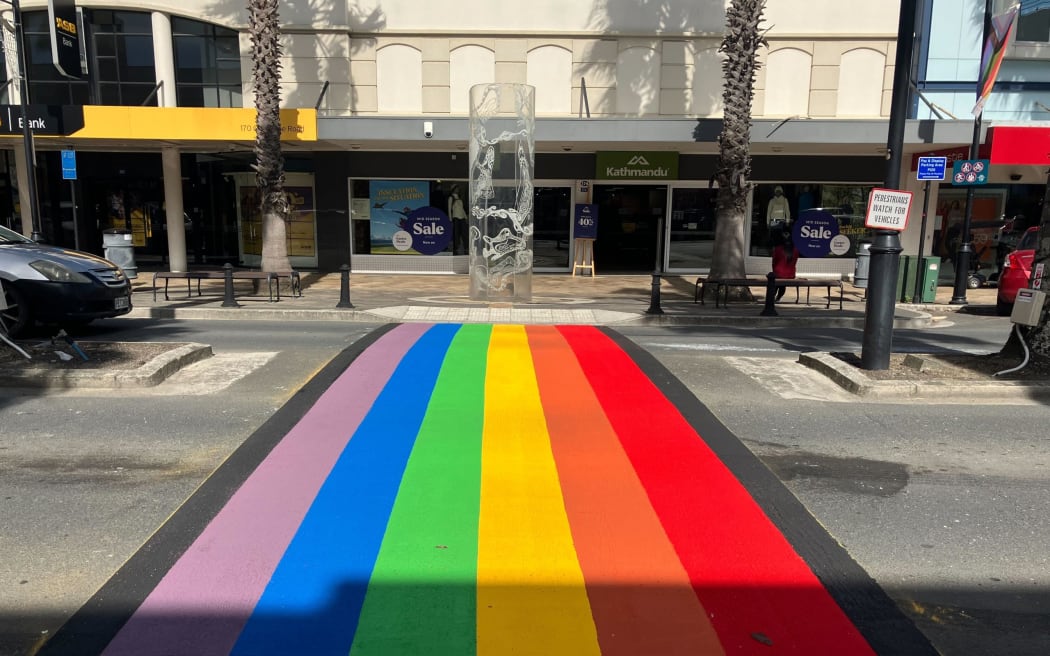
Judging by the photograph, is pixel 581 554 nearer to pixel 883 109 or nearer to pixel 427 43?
pixel 427 43

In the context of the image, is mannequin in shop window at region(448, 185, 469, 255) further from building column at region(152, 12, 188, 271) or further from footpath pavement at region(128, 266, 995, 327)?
building column at region(152, 12, 188, 271)

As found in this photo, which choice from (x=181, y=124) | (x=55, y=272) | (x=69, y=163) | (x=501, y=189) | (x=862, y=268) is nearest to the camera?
(x=55, y=272)

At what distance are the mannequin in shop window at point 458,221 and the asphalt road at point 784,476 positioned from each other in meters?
13.0

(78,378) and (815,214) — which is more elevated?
(815,214)

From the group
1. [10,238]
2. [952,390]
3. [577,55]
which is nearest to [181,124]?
[10,238]

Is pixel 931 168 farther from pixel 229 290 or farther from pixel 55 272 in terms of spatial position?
pixel 55 272

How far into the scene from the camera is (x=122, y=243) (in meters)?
17.0

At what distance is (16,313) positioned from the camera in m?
9.30

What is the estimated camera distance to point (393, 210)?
21656 mm

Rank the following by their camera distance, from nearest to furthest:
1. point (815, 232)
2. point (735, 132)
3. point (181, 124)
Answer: point (735, 132), point (181, 124), point (815, 232)

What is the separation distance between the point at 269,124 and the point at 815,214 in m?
15.3

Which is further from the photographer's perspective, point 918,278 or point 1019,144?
point 1019,144

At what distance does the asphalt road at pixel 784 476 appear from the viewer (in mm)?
3662

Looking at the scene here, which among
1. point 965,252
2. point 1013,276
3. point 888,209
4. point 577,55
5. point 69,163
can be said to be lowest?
point 1013,276
